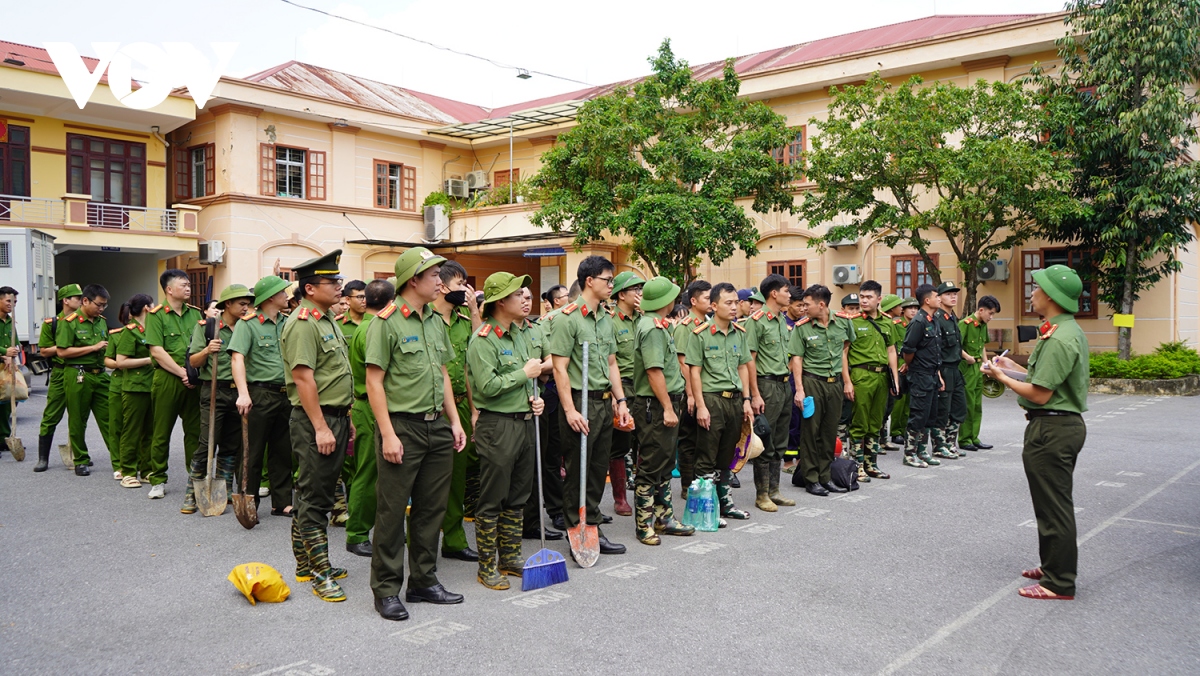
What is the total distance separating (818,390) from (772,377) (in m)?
0.59

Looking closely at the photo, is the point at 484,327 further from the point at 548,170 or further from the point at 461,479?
the point at 548,170

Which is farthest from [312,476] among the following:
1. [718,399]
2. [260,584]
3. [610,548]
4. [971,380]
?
[971,380]

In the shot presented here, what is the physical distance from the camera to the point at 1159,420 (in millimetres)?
13812

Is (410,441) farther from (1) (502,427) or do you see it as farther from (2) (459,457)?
(2) (459,457)

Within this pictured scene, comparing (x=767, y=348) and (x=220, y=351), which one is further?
(x=767, y=348)

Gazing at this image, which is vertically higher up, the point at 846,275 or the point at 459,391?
the point at 846,275

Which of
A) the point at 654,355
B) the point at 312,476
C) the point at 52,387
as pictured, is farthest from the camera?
the point at 52,387

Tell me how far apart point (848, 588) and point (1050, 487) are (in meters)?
1.35

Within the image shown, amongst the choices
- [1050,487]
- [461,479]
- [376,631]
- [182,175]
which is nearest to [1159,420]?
[1050,487]

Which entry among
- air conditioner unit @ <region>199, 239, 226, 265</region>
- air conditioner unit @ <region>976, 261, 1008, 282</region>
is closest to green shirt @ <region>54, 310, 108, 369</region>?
air conditioner unit @ <region>199, 239, 226, 265</region>

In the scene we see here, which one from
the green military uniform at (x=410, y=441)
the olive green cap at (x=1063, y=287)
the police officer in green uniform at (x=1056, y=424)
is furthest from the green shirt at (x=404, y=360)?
the olive green cap at (x=1063, y=287)

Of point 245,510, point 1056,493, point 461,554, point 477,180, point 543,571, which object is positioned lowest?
point 461,554

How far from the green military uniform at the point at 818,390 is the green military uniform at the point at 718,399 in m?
1.33

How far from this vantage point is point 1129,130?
1762cm
